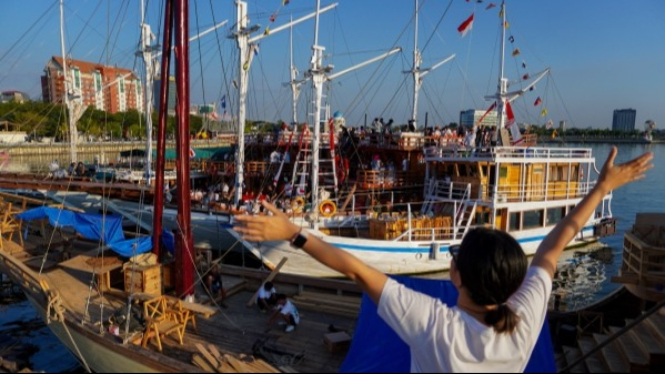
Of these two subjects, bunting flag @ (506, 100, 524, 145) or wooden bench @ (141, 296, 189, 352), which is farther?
bunting flag @ (506, 100, 524, 145)

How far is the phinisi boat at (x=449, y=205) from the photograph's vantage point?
17.9 metres

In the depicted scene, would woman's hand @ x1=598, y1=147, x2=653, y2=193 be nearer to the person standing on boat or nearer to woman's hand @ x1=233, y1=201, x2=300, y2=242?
the person standing on boat

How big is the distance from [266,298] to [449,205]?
1376 cm

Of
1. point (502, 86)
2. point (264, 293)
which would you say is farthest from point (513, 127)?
point (264, 293)

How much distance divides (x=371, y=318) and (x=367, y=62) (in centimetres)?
2030

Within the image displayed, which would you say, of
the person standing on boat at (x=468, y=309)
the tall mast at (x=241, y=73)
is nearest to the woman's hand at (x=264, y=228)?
the person standing on boat at (x=468, y=309)

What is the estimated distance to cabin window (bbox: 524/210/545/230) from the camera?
71.8 feet

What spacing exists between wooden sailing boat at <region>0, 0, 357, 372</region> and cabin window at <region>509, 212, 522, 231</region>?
13591mm

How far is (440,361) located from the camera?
2316 mm

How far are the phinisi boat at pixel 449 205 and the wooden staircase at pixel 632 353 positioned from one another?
32.8ft

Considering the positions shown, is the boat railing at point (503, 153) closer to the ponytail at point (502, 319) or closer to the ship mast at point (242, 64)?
the ship mast at point (242, 64)

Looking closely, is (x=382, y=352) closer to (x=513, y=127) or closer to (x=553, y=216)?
(x=513, y=127)

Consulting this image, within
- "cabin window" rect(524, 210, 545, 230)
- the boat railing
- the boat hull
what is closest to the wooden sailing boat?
the boat hull

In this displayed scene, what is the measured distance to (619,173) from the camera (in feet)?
10.2
